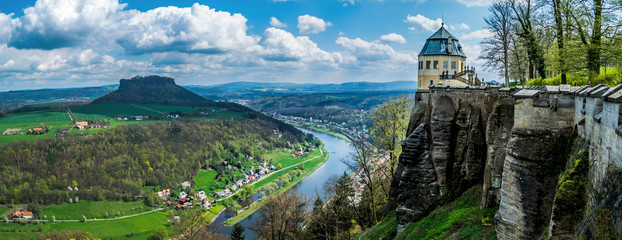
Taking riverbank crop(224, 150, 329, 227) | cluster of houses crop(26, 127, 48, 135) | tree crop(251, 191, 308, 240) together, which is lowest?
riverbank crop(224, 150, 329, 227)

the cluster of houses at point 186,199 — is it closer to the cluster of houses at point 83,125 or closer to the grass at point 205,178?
the grass at point 205,178

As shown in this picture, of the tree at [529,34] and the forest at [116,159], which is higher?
the tree at [529,34]

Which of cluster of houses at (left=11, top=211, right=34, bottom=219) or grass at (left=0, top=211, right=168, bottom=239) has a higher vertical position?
cluster of houses at (left=11, top=211, right=34, bottom=219)

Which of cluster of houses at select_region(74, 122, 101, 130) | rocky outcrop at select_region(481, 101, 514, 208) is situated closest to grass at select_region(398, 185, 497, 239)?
rocky outcrop at select_region(481, 101, 514, 208)

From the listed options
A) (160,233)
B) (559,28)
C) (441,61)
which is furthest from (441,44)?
(160,233)

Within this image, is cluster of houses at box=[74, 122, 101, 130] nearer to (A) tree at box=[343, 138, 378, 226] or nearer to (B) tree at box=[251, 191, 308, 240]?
(B) tree at box=[251, 191, 308, 240]

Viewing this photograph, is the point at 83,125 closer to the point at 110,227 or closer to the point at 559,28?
the point at 110,227

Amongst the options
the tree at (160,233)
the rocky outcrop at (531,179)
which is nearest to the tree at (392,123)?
the rocky outcrop at (531,179)

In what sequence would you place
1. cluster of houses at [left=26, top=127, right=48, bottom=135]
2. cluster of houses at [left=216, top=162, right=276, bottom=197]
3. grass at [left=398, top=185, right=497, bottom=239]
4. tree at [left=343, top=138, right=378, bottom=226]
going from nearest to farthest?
grass at [left=398, top=185, right=497, bottom=239]
tree at [left=343, top=138, right=378, bottom=226]
cluster of houses at [left=216, top=162, right=276, bottom=197]
cluster of houses at [left=26, top=127, right=48, bottom=135]
